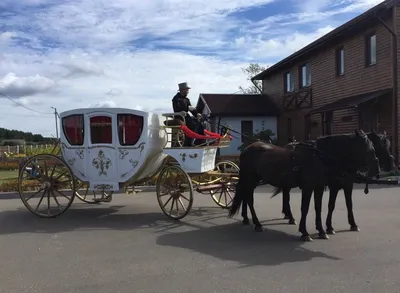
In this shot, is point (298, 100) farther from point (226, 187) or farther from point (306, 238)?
point (306, 238)

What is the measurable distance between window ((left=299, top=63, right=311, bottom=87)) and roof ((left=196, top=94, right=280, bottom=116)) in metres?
4.03

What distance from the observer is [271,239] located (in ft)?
23.3

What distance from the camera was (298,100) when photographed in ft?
89.2

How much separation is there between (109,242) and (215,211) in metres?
3.17

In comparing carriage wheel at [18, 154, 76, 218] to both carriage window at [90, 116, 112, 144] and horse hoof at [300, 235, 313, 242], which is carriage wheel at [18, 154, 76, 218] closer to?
carriage window at [90, 116, 112, 144]

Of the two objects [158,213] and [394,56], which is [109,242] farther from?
[394,56]

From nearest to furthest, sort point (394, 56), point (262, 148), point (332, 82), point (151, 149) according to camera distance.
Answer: point (262, 148) < point (151, 149) < point (394, 56) < point (332, 82)

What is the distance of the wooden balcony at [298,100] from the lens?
25.7 metres

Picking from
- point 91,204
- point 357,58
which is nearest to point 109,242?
point 91,204

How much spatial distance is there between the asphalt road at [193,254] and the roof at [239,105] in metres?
21.0

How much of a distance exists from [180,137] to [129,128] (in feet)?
3.60

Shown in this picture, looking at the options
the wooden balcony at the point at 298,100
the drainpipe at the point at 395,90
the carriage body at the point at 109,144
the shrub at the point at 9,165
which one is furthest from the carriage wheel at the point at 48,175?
the wooden balcony at the point at 298,100

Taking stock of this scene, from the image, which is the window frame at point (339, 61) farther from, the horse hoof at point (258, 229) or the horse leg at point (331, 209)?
the horse hoof at point (258, 229)

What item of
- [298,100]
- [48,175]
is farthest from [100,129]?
[298,100]
